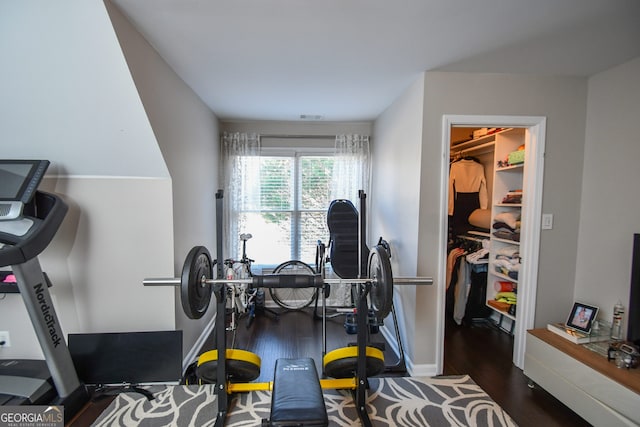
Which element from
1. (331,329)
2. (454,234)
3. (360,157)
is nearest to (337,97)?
(360,157)

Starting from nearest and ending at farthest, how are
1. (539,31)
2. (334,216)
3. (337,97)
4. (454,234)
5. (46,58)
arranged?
(46,58), (539,31), (337,97), (334,216), (454,234)

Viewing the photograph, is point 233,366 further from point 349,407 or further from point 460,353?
point 460,353

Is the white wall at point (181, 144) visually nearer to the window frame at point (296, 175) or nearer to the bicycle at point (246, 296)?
the bicycle at point (246, 296)

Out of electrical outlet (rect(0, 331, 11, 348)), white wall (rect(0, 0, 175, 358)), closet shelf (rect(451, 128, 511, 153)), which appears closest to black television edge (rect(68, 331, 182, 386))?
white wall (rect(0, 0, 175, 358))

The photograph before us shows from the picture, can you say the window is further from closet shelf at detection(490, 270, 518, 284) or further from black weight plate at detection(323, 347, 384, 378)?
closet shelf at detection(490, 270, 518, 284)

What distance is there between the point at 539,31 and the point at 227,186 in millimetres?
3256

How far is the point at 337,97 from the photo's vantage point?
2.69 m

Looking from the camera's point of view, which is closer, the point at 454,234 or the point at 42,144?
the point at 42,144

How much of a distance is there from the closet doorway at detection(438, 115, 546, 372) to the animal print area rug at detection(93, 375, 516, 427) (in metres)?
0.40

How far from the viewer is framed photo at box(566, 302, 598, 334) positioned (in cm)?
198

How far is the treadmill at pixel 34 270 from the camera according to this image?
1625 millimetres

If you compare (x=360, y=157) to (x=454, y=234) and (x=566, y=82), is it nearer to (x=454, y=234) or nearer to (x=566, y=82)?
(x=454, y=234)

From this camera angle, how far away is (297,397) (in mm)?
1440

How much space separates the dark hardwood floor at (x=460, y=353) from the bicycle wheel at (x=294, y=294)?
0.42ft
